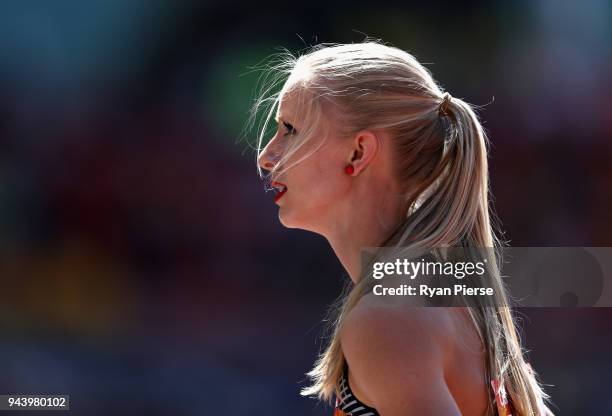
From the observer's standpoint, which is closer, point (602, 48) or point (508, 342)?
point (508, 342)

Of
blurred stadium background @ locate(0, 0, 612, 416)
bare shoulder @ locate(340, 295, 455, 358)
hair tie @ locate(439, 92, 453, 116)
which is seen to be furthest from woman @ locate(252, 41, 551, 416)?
blurred stadium background @ locate(0, 0, 612, 416)

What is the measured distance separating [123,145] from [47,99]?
40cm

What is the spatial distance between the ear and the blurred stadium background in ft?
7.86

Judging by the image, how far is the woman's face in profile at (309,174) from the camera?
106cm

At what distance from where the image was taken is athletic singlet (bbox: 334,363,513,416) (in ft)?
2.79

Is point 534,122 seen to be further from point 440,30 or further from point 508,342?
point 508,342

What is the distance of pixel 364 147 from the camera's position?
1041 millimetres

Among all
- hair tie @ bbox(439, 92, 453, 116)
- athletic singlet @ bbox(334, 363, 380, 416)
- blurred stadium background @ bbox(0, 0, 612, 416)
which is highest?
blurred stadium background @ bbox(0, 0, 612, 416)

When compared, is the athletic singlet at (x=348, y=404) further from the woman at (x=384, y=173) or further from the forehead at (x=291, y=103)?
the forehead at (x=291, y=103)

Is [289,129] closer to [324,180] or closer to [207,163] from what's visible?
[324,180]

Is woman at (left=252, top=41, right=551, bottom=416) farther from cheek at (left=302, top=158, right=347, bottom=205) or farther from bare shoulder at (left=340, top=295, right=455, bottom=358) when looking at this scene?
bare shoulder at (left=340, top=295, right=455, bottom=358)

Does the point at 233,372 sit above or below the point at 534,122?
below

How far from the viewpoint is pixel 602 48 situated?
12.1 ft

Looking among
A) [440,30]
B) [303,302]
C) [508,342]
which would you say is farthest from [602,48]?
[508,342]
